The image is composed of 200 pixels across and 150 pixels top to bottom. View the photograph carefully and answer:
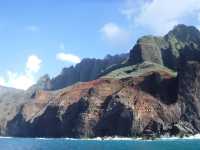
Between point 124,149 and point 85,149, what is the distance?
12.7 metres

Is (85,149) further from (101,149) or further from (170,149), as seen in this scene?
(170,149)

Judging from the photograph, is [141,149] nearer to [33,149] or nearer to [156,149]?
[156,149]

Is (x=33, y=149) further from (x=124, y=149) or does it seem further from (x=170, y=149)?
(x=170, y=149)

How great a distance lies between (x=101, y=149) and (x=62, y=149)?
13.5 meters

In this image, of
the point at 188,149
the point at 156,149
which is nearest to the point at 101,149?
the point at 156,149

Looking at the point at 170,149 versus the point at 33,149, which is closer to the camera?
the point at 170,149

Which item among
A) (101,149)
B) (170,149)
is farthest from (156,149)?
(101,149)

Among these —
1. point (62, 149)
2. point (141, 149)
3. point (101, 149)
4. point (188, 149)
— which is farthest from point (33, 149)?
point (188, 149)

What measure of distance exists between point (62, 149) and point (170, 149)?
35.8m

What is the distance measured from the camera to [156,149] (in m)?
167

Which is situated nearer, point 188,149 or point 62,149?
point 188,149

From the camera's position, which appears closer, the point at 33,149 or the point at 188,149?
the point at 188,149

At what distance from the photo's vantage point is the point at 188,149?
159 m

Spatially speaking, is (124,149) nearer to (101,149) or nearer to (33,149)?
(101,149)
